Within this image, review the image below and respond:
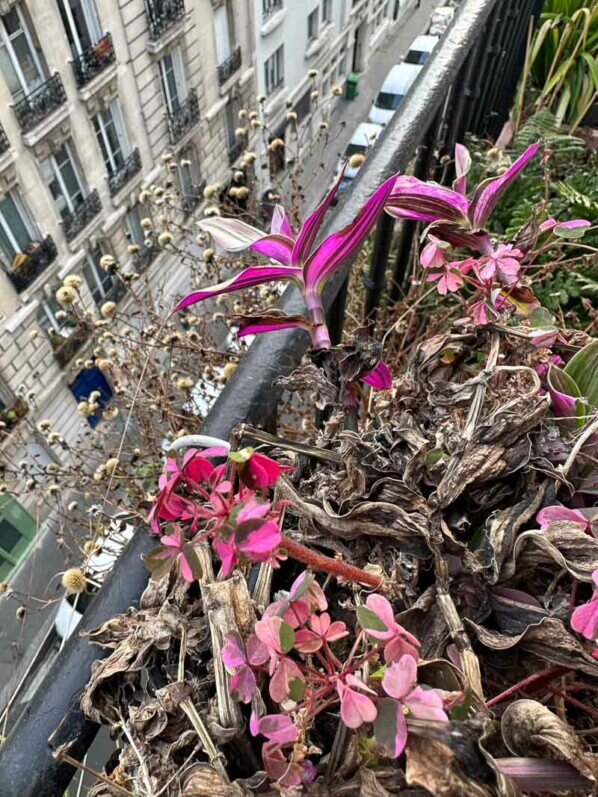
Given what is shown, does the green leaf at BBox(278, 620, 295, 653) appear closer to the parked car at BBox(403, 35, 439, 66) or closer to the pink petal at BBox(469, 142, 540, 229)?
the pink petal at BBox(469, 142, 540, 229)

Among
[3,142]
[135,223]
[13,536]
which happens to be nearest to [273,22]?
[135,223]

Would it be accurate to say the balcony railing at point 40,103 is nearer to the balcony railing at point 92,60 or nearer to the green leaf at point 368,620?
the balcony railing at point 92,60

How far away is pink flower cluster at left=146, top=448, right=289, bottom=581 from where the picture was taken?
327mm

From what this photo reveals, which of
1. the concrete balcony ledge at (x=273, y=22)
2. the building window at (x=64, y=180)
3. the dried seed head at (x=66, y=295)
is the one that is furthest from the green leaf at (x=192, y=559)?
the concrete balcony ledge at (x=273, y=22)

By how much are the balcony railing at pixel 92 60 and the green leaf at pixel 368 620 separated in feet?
18.2

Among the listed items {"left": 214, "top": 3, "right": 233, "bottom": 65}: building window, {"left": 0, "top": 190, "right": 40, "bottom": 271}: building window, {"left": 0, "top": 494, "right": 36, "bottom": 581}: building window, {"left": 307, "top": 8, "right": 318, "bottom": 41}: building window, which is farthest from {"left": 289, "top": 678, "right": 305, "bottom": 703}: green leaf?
{"left": 307, "top": 8, "right": 318, "bottom": 41}: building window

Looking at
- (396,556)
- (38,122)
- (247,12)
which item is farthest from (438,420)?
(247,12)

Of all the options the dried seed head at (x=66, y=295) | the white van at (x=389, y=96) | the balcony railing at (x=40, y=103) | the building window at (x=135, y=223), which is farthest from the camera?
the white van at (x=389, y=96)

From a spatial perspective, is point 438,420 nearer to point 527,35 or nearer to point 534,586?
point 534,586

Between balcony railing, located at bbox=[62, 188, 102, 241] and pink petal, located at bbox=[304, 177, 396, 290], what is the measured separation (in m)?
5.27

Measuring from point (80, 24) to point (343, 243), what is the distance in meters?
5.47

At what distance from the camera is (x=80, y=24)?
4805 millimetres

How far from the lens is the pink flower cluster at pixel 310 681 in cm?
32

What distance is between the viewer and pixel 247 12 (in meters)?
6.76
